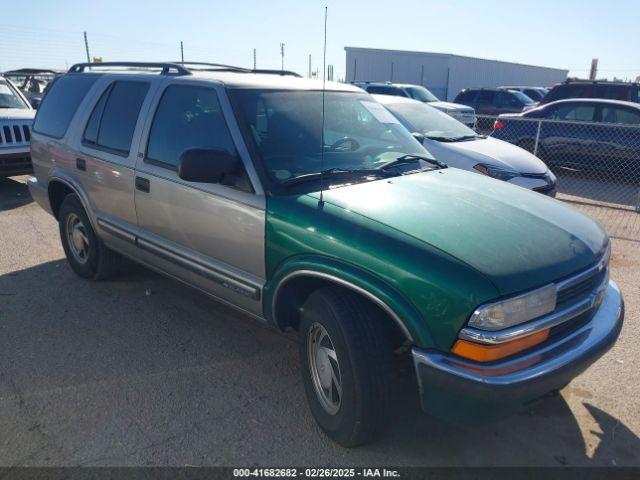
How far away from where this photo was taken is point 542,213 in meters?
3.03

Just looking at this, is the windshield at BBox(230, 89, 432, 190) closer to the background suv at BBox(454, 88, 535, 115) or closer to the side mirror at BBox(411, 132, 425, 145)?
the side mirror at BBox(411, 132, 425, 145)

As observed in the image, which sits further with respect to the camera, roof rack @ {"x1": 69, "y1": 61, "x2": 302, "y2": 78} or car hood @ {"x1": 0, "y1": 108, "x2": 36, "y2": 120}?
car hood @ {"x1": 0, "y1": 108, "x2": 36, "y2": 120}

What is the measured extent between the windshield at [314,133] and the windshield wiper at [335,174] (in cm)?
2

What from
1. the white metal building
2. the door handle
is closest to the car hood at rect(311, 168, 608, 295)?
the door handle

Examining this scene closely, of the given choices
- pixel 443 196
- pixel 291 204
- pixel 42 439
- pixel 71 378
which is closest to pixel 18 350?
pixel 71 378

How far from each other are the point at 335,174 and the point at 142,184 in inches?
61.1

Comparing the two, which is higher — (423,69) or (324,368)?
(423,69)

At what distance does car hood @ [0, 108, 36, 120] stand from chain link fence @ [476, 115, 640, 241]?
328 inches

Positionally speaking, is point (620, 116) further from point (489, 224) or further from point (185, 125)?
point (185, 125)

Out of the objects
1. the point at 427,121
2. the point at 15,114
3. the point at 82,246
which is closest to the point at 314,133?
the point at 82,246

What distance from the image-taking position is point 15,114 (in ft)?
29.1

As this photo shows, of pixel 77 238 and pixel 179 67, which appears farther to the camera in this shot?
pixel 77 238

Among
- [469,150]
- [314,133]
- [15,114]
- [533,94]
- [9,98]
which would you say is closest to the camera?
[314,133]

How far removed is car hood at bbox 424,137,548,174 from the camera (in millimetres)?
7012
